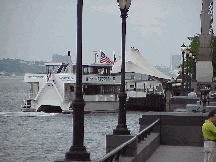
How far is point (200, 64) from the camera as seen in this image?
→ 166 ft

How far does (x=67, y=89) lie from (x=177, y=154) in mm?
44346

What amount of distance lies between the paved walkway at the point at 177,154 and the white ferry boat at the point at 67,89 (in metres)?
41.2

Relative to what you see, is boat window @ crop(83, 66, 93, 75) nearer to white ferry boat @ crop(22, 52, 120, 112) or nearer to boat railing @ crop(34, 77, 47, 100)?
white ferry boat @ crop(22, 52, 120, 112)

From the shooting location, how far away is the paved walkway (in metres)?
13.9

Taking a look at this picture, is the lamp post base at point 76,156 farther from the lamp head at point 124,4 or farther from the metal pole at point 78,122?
the lamp head at point 124,4

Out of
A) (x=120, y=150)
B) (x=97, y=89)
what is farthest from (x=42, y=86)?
(x=120, y=150)

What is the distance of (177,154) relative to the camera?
14.8m

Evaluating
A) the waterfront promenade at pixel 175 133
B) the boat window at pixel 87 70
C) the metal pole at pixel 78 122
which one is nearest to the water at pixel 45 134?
the boat window at pixel 87 70

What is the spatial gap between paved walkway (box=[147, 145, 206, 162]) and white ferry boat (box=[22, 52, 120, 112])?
41.2 meters

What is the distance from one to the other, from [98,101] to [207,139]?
48949mm

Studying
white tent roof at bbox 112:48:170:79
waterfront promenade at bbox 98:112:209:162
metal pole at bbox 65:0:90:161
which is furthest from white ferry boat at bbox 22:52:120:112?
metal pole at bbox 65:0:90:161

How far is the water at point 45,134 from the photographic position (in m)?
30.0

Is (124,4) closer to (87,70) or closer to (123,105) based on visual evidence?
(123,105)

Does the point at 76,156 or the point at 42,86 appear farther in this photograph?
the point at 42,86
